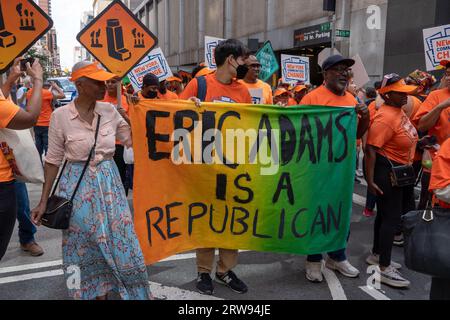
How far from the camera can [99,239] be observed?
2840 mm

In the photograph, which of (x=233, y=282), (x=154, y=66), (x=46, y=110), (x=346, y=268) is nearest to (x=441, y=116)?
(x=346, y=268)

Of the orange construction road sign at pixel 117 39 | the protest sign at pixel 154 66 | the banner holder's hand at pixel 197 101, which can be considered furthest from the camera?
the protest sign at pixel 154 66

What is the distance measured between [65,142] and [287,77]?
26.7 feet

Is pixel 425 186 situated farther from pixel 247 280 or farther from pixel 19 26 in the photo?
pixel 19 26

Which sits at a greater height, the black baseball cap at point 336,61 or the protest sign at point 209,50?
the protest sign at point 209,50

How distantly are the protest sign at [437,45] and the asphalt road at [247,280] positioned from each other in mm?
3448

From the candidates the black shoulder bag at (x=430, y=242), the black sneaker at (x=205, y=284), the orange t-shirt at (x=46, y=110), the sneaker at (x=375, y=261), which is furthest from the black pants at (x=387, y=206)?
the orange t-shirt at (x=46, y=110)

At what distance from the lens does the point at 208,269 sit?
371 centimetres

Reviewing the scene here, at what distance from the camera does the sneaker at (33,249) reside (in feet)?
15.0

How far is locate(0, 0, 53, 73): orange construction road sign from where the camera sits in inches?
132

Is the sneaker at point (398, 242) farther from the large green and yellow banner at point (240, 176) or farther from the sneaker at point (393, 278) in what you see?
the large green and yellow banner at point (240, 176)

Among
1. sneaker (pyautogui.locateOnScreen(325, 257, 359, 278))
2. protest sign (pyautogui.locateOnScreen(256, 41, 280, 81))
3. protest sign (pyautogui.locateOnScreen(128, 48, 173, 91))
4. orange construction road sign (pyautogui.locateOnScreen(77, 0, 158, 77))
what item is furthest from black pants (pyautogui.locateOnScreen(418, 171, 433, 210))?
protest sign (pyautogui.locateOnScreen(256, 41, 280, 81))

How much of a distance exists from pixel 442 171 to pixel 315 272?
69.4 inches
